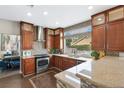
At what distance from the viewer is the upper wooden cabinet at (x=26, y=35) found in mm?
4316

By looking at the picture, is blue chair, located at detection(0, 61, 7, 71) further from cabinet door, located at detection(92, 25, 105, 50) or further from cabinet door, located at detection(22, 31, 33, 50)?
cabinet door, located at detection(92, 25, 105, 50)

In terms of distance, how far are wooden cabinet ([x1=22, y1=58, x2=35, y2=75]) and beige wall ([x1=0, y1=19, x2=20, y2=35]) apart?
1.43m

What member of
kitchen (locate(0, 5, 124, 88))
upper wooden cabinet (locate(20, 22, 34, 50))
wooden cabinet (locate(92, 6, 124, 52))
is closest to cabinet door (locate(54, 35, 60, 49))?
kitchen (locate(0, 5, 124, 88))

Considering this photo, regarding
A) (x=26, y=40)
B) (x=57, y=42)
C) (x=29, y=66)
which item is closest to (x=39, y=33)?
(x=26, y=40)

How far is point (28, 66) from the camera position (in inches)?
172

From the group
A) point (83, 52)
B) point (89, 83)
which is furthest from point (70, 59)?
point (89, 83)

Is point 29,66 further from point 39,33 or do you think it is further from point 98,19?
point 98,19

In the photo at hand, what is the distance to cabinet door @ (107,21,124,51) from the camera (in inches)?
101

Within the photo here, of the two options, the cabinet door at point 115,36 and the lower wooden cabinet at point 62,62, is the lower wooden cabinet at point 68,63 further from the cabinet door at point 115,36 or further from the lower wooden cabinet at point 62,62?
the cabinet door at point 115,36

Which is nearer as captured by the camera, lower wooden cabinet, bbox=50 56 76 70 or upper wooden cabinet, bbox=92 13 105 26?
upper wooden cabinet, bbox=92 13 105 26

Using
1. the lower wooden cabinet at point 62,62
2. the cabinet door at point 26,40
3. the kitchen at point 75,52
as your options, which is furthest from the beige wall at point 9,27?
the lower wooden cabinet at point 62,62

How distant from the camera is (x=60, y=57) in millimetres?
4992

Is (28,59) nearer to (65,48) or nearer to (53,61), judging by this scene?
(53,61)

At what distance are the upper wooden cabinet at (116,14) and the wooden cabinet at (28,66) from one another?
142 inches
